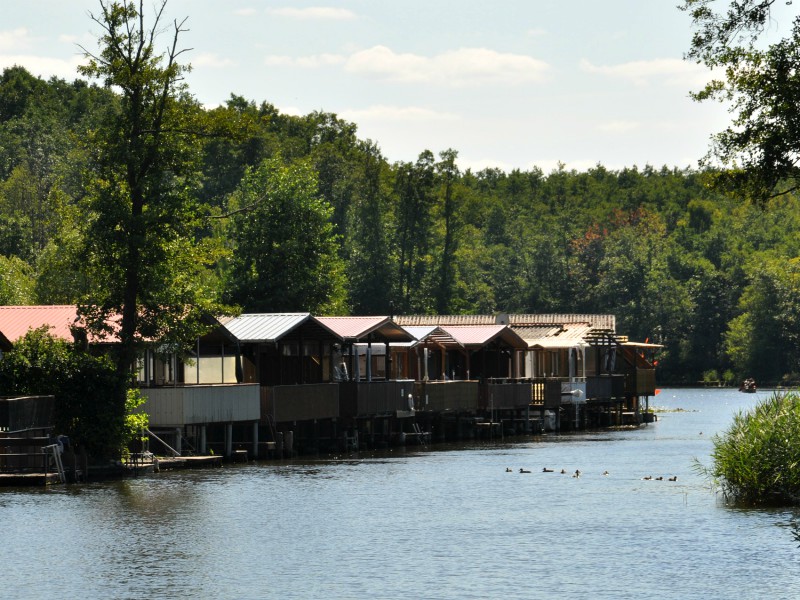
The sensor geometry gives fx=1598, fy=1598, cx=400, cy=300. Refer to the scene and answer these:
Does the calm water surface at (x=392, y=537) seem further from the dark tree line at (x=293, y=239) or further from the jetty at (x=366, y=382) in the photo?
the dark tree line at (x=293, y=239)

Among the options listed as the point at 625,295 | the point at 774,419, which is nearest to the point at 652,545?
the point at 774,419

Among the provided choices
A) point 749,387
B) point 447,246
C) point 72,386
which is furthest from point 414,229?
point 72,386

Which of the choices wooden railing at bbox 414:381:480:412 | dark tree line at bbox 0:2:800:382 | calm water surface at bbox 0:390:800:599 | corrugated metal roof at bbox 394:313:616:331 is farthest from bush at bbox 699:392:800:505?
corrugated metal roof at bbox 394:313:616:331

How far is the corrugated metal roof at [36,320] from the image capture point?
58.5 metres

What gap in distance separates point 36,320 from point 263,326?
9436 millimetres

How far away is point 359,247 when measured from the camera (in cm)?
14325

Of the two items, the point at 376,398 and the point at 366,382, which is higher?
the point at 366,382

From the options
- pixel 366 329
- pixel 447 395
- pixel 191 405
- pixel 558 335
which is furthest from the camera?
pixel 558 335

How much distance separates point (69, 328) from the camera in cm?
5753

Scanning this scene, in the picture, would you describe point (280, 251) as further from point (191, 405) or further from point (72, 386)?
point (72, 386)

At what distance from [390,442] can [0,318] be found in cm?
2129

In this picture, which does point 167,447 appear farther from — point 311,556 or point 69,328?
point 311,556

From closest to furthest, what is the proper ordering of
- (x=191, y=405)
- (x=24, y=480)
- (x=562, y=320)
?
(x=24, y=480) < (x=191, y=405) < (x=562, y=320)

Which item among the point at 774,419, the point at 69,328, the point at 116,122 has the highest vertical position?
the point at 116,122
